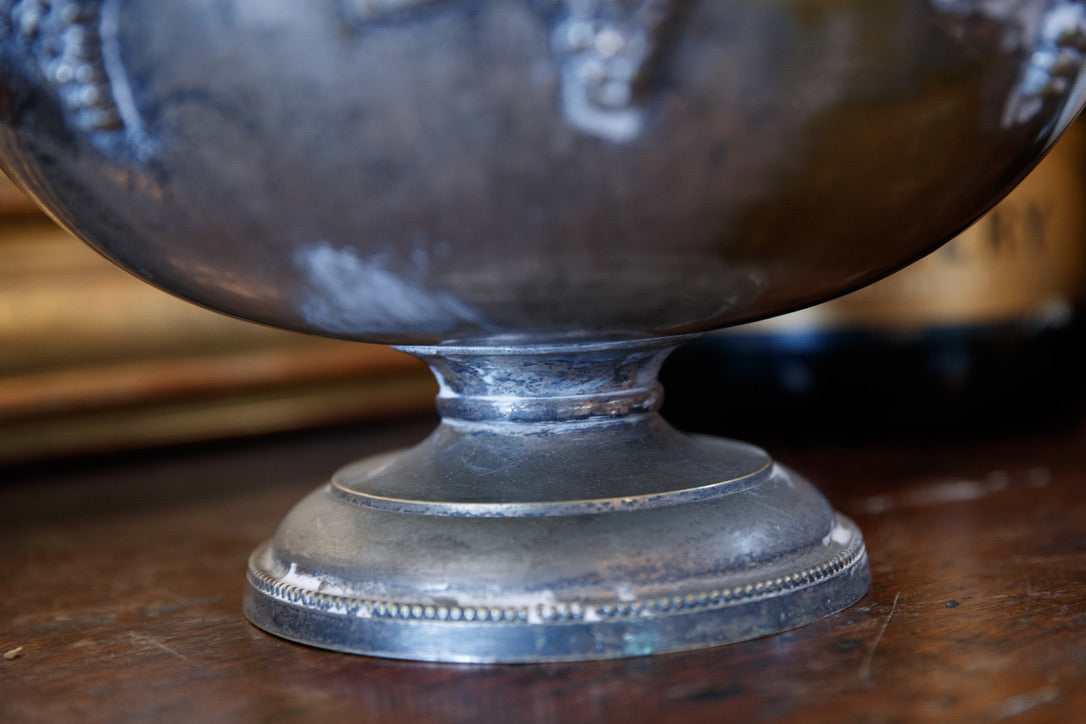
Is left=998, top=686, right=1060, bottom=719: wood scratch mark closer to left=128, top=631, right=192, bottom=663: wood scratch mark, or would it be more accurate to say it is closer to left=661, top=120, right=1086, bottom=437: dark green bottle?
left=128, top=631, right=192, bottom=663: wood scratch mark

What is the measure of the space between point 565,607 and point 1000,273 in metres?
0.56

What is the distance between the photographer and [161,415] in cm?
101

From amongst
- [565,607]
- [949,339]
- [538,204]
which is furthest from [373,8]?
[949,339]

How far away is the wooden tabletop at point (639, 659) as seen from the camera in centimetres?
35

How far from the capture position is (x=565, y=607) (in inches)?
15.4

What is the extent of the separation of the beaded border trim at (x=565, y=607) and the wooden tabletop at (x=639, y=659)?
0.05ft

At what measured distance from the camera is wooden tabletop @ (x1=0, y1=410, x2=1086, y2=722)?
35 cm

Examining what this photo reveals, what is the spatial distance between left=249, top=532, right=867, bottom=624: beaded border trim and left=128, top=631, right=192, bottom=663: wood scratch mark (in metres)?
0.05

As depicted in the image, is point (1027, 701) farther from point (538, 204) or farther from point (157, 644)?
point (157, 644)

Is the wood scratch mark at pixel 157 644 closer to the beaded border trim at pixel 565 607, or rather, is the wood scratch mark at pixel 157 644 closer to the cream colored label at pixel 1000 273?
the beaded border trim at pixel 565 607

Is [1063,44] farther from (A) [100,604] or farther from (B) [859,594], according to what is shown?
(A) [100,604]

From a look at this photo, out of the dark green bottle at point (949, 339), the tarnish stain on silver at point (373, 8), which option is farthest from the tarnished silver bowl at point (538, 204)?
the dark green bottle at point (949, 339)

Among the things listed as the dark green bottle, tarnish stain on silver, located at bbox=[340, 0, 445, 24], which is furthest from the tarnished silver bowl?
the dark green bottle

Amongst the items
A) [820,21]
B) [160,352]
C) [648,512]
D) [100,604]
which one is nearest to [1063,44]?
[820,21]
